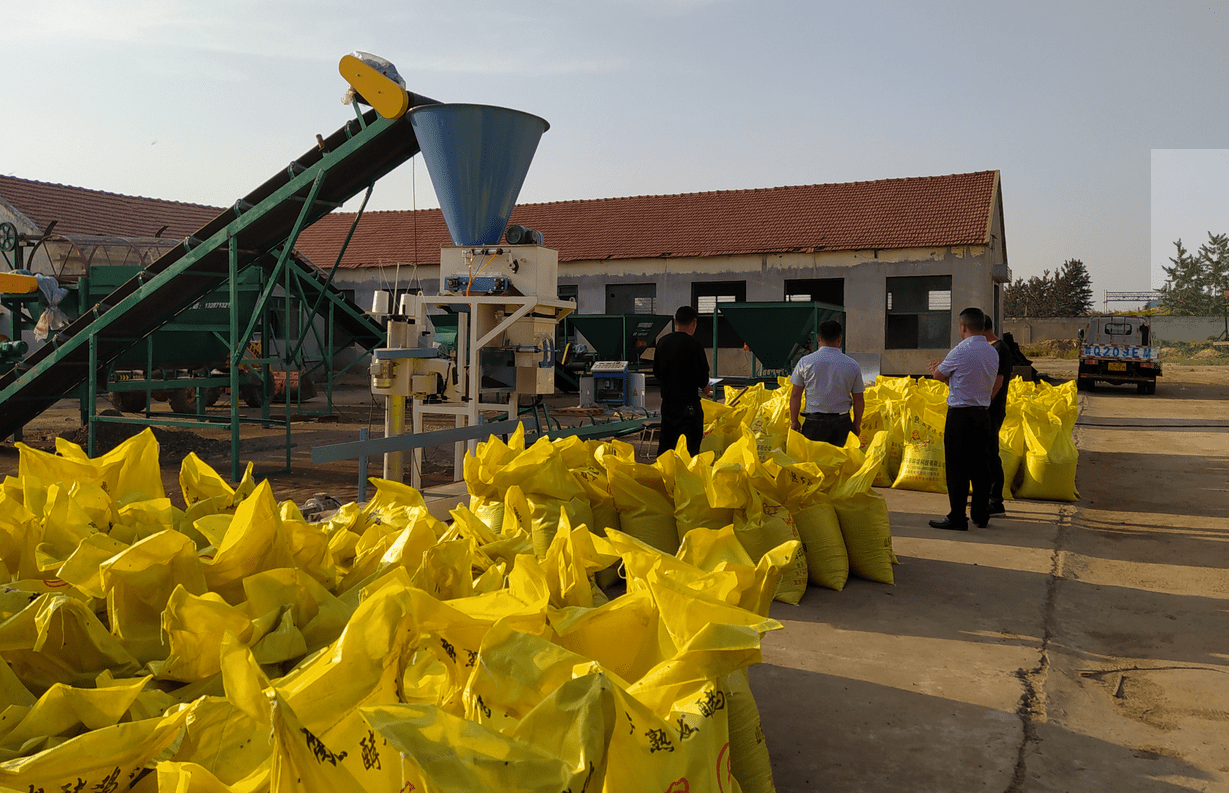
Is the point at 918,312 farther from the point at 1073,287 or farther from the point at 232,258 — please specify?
the point at 1073,287

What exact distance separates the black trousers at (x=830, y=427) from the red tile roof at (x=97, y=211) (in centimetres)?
1828

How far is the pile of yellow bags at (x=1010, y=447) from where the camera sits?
22.9ft

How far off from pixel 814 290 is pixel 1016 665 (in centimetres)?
2007

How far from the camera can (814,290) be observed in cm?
2284

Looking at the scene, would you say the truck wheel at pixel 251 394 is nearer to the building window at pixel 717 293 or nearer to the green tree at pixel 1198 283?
the building window at pixel 717 293

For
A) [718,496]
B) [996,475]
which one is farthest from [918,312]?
[718,496]


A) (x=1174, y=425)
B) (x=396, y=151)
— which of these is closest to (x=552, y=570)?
(x=396, y=151)

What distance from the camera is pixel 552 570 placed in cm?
197

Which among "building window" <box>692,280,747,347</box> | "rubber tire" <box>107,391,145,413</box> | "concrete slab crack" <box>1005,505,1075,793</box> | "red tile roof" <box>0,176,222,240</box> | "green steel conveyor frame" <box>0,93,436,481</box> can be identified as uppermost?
"red tile roof" <box>0,176,222,240</box>

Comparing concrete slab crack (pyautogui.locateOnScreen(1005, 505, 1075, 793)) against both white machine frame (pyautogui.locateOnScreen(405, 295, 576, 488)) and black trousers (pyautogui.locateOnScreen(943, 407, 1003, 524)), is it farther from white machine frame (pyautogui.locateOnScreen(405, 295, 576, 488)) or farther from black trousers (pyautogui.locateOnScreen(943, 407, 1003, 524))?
white machine frame (pyautogui.locateOnScreen(405, 295, 576, 488))

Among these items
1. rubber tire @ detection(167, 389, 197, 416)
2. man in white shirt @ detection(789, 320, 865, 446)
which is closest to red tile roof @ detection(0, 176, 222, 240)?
rubber tire @ detection(167, 389, 197, 416)

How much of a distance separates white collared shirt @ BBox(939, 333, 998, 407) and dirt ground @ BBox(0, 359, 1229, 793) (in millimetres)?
922

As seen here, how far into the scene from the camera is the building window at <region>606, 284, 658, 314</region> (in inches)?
920

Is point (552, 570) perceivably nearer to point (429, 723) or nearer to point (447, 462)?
point (429, 723)
